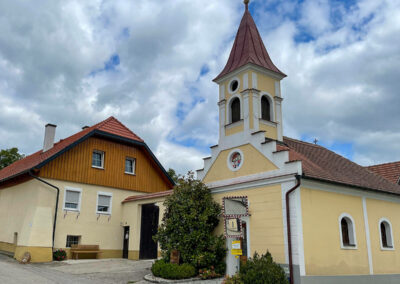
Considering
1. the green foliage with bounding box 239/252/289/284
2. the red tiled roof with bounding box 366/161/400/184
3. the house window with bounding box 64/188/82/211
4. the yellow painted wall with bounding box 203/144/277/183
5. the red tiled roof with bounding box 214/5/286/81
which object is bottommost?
the green foliage with bounding box 239/252/289/284

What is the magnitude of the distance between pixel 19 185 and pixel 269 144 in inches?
583

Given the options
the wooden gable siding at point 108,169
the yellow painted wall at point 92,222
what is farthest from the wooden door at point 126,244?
the wooden gable siding at point 108,169

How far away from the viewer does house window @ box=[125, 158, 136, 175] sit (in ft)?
78.1

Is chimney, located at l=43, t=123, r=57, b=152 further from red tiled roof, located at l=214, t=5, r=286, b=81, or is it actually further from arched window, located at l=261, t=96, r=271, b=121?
arched window, located at l=261, t=96, r=271, b=121

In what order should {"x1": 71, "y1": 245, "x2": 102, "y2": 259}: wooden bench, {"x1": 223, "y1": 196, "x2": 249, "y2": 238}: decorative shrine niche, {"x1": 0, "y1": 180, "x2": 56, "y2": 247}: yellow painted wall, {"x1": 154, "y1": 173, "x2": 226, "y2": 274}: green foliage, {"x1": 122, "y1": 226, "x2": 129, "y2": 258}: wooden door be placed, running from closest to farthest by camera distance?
{"x1": 223, "y1": 196, "x2": 249, "y2": 238}: decorative shrine niche
{"x1": 154, "y1": 173, "x2": 226, "y2": 274}: green foliage
{"x1": 0, "y1": 180, "x2": 56, "y2": 247}: yellow painted wall
{"x1": 71, "y1": 245, "x2": 102, "y2": 259}: wooden bench
{"x1": 122, "y1": 226, "x2": 129, "y2": 258}: wooden door

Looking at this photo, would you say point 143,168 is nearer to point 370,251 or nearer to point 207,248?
point 207,248

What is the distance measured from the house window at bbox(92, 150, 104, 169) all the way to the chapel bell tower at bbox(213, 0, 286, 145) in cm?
869

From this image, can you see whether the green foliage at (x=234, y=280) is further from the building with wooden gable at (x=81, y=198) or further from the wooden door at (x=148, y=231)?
the wooden door at (x=148, y=231)

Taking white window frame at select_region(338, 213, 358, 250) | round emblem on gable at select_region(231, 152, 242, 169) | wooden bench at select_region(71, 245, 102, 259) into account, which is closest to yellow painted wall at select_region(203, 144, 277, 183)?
round emblem on gable at select_region(231, 152, 242, 169)

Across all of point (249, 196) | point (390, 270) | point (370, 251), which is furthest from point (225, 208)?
point (390, 270)

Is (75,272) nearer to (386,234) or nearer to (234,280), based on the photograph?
(234,280)

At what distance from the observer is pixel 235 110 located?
17.0 m

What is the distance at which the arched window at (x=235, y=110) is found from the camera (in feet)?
55.2

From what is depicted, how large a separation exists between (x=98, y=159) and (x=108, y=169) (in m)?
0.84
